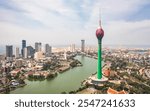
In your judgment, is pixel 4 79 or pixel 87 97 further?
pixel 4 79

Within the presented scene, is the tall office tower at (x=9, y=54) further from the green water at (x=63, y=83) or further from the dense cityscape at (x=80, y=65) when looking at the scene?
the green water at (x=63, y=83)

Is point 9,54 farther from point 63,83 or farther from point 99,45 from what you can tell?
point 99,45

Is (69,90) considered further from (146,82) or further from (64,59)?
(64,59)

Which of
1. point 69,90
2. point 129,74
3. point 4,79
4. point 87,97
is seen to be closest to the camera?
point 87,97

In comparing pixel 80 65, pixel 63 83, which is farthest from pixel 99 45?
pixel 63 83

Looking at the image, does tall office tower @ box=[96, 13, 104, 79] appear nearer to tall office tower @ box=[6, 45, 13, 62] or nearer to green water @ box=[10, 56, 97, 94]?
green water @ box=[10, 56, 97, 94]

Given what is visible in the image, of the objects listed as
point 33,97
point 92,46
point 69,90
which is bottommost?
point 69,90

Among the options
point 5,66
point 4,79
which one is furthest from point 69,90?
point 5,66
